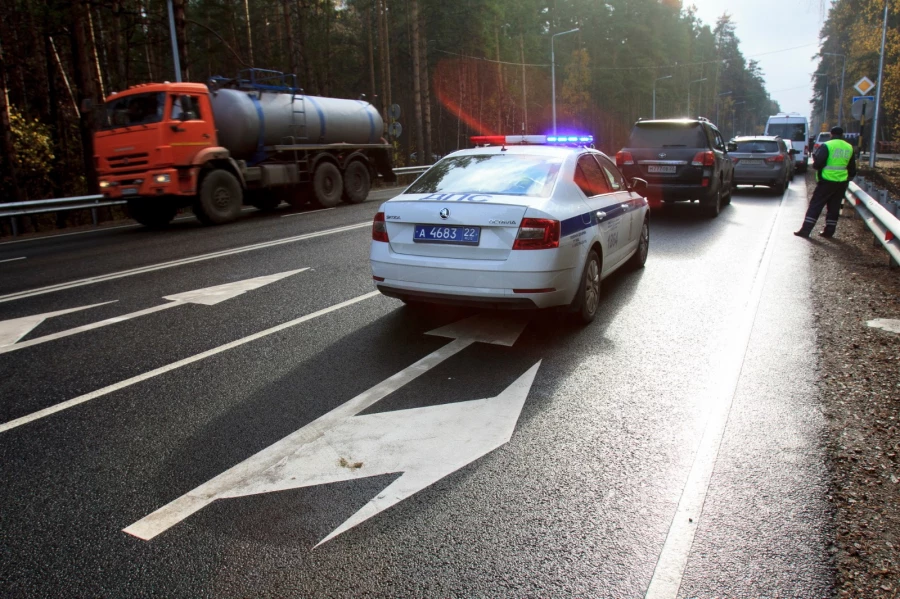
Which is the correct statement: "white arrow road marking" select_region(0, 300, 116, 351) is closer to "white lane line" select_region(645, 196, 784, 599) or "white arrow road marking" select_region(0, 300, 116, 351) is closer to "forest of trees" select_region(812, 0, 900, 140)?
"white lane line" select_region(645, 196, 784, 599)

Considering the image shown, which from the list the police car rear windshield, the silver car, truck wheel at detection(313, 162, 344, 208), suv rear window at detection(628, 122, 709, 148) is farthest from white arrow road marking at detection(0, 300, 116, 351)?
the silver car

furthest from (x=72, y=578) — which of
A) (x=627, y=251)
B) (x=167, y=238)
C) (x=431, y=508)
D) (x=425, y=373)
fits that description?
(x=167, y=238)

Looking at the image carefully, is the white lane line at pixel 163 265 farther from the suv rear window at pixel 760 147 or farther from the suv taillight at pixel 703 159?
the suv rear window at pixel 760 147

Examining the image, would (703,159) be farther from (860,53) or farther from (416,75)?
(860,53)

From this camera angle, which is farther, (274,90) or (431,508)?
(274,90)

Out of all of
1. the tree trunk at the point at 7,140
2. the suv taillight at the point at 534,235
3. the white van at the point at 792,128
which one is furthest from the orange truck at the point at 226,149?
the white van at the point at 792,128

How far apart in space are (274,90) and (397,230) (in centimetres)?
1197

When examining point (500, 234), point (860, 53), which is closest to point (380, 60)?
point (500, 234)

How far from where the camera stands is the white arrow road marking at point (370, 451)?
3379 millimetres

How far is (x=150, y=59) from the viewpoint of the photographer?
40.8 m

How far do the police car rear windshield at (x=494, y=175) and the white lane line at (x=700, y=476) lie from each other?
2064mm

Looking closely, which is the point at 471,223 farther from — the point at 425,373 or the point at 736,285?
the point at 736,285

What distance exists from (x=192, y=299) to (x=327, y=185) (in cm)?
1088

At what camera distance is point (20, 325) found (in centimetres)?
675
